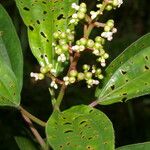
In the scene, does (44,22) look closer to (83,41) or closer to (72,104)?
(83,41)

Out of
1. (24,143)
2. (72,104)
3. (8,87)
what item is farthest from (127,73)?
(72,104)

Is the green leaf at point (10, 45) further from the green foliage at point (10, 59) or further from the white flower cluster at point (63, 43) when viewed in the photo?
the white flower cluster at point (63, 43)

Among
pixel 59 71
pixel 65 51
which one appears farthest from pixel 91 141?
pixel 59 71

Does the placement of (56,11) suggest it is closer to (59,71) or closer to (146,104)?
(59,71)

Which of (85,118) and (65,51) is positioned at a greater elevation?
(65,51)

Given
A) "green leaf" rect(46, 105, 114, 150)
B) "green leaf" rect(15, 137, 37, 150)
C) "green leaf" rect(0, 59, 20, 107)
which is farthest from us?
"green leaf" rect(15, 137, 37, 150)

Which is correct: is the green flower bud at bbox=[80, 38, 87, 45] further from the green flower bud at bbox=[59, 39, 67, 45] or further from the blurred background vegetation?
the blurred background vegetation

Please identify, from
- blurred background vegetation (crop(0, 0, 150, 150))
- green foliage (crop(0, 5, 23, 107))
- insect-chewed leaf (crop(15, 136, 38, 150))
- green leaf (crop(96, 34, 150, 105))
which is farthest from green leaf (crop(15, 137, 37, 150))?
blurred background vegetation (crop(0, 0, 150, 150))
